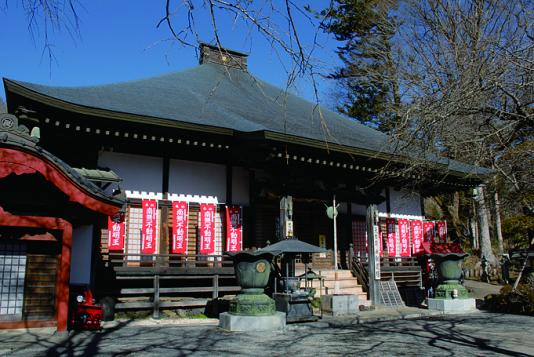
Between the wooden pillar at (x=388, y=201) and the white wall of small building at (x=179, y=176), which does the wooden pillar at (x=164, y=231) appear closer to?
the white wall of small building at (x=179, y=176)

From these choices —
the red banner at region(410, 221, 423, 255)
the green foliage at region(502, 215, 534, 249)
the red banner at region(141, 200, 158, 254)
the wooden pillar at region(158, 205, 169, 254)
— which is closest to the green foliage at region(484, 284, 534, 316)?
the red banner at region(410, 221, 423, 255)

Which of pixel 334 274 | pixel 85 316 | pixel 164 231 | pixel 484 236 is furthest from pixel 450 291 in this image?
pixel 484 236

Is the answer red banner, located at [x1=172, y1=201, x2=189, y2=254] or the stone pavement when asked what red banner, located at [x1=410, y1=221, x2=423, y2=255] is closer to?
the stone pavement

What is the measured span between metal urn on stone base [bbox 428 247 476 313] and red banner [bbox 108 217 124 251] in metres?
9.11

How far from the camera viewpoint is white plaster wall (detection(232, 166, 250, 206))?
14.3 metres

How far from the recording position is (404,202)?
729 inches

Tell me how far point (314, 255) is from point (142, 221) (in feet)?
21.8

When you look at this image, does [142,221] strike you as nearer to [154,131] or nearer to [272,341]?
[154,131]

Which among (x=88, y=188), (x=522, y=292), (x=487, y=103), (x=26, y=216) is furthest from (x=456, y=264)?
(x=26, y=216)

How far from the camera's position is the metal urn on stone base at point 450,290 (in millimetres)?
13805

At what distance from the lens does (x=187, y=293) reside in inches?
514

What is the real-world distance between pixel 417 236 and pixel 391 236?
139cm

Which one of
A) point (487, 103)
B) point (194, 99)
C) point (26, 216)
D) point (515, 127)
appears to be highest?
point (194, 99)

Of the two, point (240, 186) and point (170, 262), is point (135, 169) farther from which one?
point (240, 186)
